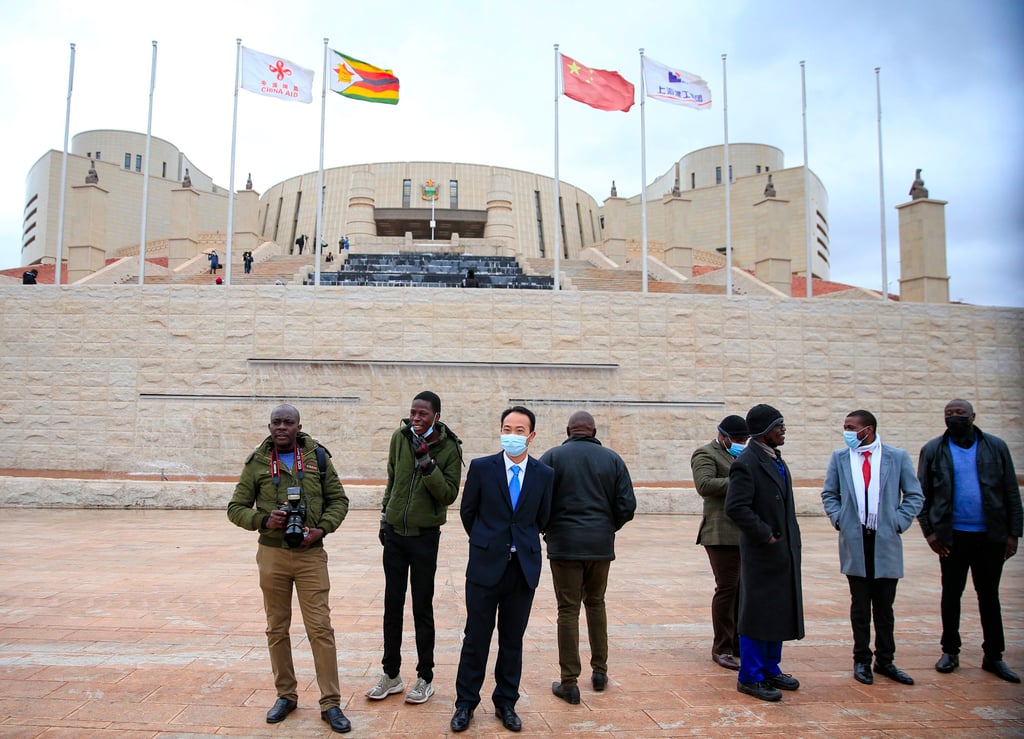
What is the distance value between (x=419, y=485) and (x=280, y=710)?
127cm

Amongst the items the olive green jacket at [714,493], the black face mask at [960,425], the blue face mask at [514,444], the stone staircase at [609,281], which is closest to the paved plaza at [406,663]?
the olive green jacket at [714,493]

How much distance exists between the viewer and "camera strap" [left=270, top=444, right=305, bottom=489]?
389 cm

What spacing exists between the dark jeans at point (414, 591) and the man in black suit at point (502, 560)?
31cm

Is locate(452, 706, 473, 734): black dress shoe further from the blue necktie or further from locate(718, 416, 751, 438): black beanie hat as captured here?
locate(718, 416, 751, 438): black beanie hat

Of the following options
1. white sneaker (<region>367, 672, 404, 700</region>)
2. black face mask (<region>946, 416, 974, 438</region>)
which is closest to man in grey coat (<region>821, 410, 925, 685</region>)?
black face mask (<region>946, 416, 974, 438</region>)

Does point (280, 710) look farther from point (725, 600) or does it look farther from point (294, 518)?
point (725, 600)

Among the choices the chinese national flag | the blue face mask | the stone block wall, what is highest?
the chinese national flag

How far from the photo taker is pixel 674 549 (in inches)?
368

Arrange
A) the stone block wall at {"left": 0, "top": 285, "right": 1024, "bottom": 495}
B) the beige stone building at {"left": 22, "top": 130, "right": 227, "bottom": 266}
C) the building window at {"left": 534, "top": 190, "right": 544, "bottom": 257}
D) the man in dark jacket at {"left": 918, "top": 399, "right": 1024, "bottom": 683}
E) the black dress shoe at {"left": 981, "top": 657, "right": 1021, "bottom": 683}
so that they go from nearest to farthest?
1. the black dress shoe at {"left": 981, "top": 657, "right": 1021, "bottom": 683}
2. the man in dark jacket at {"left": 918, "top": 399, "right": 1024, "bottom": 683}
3. the stone block wall at {"left": 0, "top": 285, "right": 1024, "bottom": 495}
4. the beige stone building at {"left": 22, "top": 130, "right": 227, "bottom": 266}
5. the building window at {"left": 534, "top": 190, "right": 544, "bottom": 257}

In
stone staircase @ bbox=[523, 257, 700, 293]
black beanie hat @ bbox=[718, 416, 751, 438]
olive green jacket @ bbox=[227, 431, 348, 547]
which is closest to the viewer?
olive green jacket @ bbox=[227, 431, 348, 547]

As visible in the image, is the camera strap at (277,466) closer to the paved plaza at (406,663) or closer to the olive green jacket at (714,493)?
the paved plaza at (406,663)

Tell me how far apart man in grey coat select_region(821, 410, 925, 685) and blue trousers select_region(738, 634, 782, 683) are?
642mm

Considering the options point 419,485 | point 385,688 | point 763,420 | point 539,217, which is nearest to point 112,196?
point 539,217

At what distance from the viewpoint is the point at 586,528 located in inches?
168
